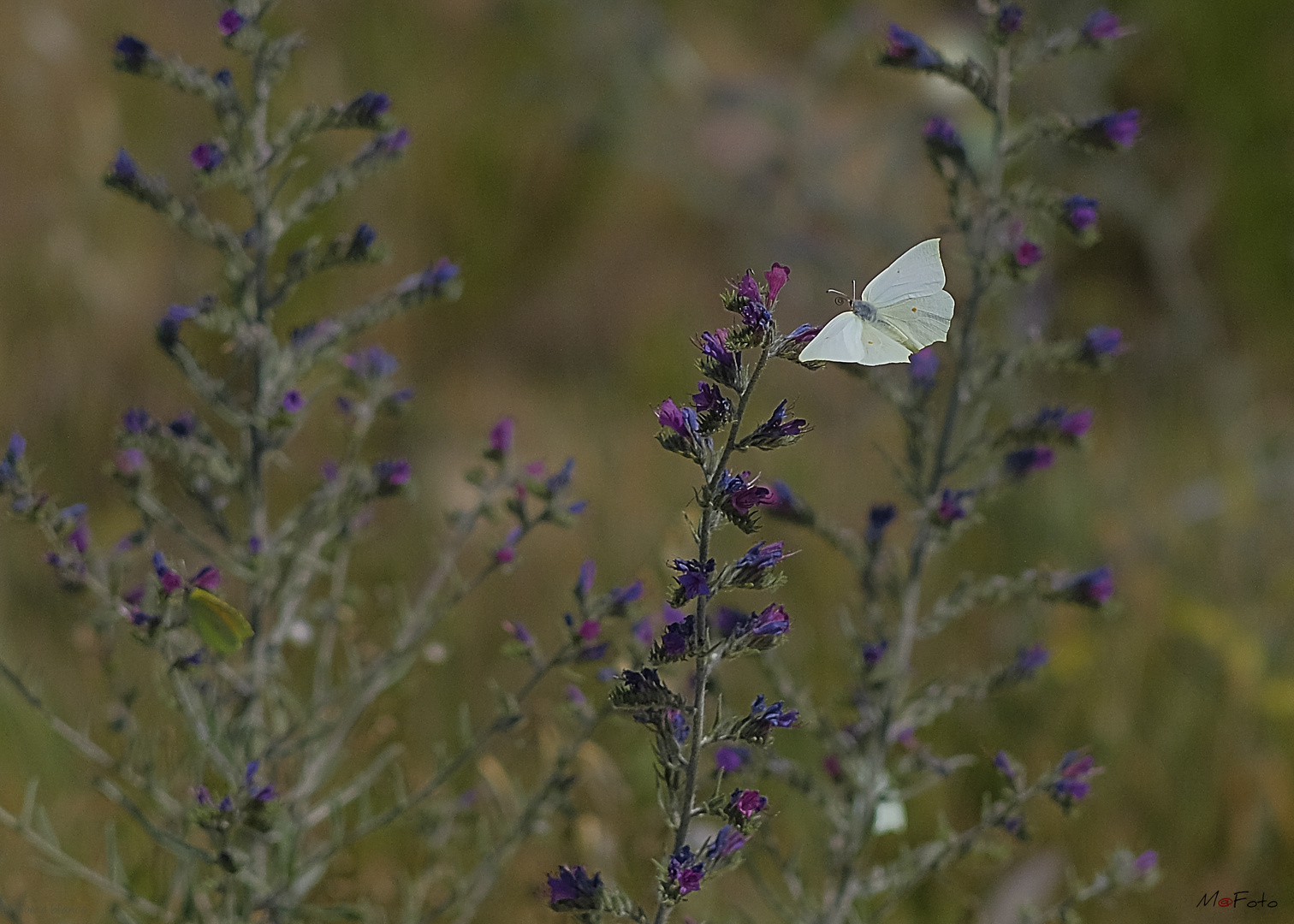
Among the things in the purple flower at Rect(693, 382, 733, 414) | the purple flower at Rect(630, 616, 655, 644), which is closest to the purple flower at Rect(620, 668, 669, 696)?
the purple flower at Rect(693, 382, 733, 414)

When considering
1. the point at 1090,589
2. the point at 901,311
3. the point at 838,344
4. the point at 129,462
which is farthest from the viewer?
the point at 1090,589

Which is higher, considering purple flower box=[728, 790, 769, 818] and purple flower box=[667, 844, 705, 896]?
purple flower box=[728, 790, 769, 818]

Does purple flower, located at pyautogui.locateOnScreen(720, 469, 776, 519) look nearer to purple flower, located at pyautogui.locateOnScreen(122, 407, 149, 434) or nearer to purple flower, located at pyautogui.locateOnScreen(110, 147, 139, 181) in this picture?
purple flower, located at pyautogui.locateOnScreen(122, 407, 149, 434)

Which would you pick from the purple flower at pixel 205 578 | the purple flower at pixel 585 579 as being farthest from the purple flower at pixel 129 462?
the purple flower at pixel 585 579

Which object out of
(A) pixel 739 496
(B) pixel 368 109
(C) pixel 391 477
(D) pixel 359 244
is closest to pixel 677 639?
(A) pixel 739 496

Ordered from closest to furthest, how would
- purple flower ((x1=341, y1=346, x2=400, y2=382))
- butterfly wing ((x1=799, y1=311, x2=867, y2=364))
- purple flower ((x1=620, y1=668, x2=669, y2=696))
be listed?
1. butterfly wing ((x1=799, y1=311, x2=867, y2=364))
2. purple flower ((x1=620, y1=668, x2=669, y2=696))
3. purple flower ((x1=341, y1=346, x2=400, y2=382))

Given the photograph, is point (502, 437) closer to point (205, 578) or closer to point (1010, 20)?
point (205, 578)

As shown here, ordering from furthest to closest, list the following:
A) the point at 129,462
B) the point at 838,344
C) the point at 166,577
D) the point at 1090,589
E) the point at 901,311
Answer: the point at 1090,589 → the point at 129,462 → the point at 166,577 → the point at 901,311 → the point at 838,344
